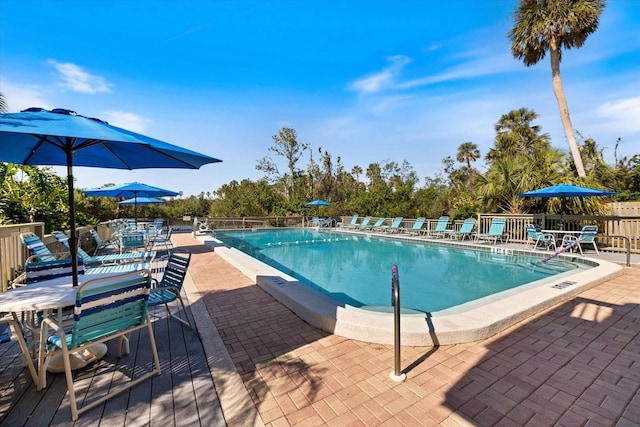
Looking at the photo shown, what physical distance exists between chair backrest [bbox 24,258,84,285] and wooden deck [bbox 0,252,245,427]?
2.16 ft

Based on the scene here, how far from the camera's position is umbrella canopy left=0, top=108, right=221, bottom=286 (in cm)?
195

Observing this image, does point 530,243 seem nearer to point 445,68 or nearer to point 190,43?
point 445,68

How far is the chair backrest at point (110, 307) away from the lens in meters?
1.92

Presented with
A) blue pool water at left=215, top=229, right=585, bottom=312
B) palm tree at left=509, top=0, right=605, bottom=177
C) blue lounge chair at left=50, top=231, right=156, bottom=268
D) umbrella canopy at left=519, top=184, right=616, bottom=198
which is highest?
palm tree at left=509, top=0, right=605, bottom=177

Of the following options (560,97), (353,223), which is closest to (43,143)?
(353,223)

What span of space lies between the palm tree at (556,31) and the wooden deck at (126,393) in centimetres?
1507

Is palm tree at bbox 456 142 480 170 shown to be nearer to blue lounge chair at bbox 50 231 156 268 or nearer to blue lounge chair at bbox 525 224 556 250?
blue lounge chair at bbox 525 224 556 250

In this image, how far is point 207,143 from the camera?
1582 cm

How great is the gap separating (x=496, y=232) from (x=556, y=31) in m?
9.35

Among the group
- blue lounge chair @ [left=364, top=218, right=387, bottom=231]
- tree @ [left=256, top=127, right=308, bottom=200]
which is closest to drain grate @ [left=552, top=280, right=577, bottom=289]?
blue lounge chair @ [left=364, top=218, right=387, bottom=231]

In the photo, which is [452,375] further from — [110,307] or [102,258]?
[102,258]

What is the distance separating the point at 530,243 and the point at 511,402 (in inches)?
386

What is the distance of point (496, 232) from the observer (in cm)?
1014

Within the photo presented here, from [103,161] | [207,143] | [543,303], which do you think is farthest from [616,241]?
[207,143]
